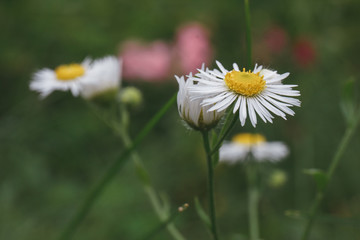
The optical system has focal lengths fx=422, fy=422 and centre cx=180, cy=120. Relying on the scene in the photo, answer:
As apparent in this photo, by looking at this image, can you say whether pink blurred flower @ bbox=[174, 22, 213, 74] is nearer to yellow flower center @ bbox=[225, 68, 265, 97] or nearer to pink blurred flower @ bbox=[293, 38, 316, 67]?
pink blurred flower @ bbox=[293, 38, 316, 67]

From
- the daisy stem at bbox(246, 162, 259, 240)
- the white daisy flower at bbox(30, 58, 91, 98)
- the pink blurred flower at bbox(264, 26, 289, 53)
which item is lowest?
the daisy stem at bbox(246, 162, 259, 240)

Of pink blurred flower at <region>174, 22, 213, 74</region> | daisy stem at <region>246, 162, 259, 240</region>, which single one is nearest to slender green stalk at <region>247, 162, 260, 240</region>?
daisy stem at <region>246, 162, 259, 240</region>

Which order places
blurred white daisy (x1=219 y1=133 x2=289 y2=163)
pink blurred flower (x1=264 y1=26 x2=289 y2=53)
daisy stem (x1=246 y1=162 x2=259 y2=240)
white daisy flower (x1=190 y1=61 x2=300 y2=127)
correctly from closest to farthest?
white daisy flower (x1=190 y1=61 x2=300 y2=127), daisy stem (x1=246 y1=162 x2=259 y2=240), blurred white daisy (x1=219 y1=133 x2=289 y2=163), pink blurred flower (x1=264 y1=26 x2=289 y2=53)

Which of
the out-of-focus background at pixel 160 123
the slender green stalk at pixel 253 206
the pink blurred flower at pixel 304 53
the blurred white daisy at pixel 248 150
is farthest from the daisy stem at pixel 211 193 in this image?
the pink blurred flower at pixel 304 53

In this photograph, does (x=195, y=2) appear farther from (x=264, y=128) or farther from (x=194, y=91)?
(x=194, y=91)

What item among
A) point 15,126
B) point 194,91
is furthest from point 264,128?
point 194,91

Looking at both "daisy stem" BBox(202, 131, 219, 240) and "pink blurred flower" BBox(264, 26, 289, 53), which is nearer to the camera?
"daisy stem" BBox(202, 131, 219, 240)

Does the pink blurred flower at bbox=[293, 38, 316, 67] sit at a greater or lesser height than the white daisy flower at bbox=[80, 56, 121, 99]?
lesser

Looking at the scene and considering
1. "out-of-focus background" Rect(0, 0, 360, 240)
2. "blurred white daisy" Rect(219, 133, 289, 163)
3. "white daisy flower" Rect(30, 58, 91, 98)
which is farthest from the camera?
"out-of-focus background" Rect(0, 0, 360, 240)
